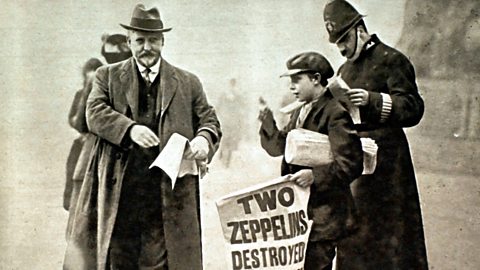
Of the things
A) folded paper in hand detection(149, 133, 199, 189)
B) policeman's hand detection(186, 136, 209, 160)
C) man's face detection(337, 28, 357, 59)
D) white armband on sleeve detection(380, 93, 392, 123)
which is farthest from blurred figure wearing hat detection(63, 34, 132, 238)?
white armband on sleeve detection(380, 93, 392, 123)

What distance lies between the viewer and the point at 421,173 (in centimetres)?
376

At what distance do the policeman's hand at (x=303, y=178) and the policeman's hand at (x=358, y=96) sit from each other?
0.40 meters

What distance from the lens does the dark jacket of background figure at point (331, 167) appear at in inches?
142

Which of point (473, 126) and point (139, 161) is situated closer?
point (139, 161)

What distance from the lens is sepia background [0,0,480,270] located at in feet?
11.8

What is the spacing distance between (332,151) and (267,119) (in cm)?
35

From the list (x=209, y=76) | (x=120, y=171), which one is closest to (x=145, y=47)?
(x=209, y=76)

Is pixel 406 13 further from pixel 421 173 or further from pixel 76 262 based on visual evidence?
pixel 76 262

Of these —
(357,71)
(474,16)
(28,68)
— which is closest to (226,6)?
(357,71)

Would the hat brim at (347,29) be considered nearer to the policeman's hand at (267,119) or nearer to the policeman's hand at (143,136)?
the policeman's hand at (267,119)

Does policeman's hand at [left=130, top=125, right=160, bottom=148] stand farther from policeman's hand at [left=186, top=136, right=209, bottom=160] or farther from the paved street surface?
the paved street surface

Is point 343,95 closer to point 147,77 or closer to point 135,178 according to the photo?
point 147,77

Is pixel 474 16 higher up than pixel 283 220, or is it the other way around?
pixel 474 16

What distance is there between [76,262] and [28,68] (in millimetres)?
957
